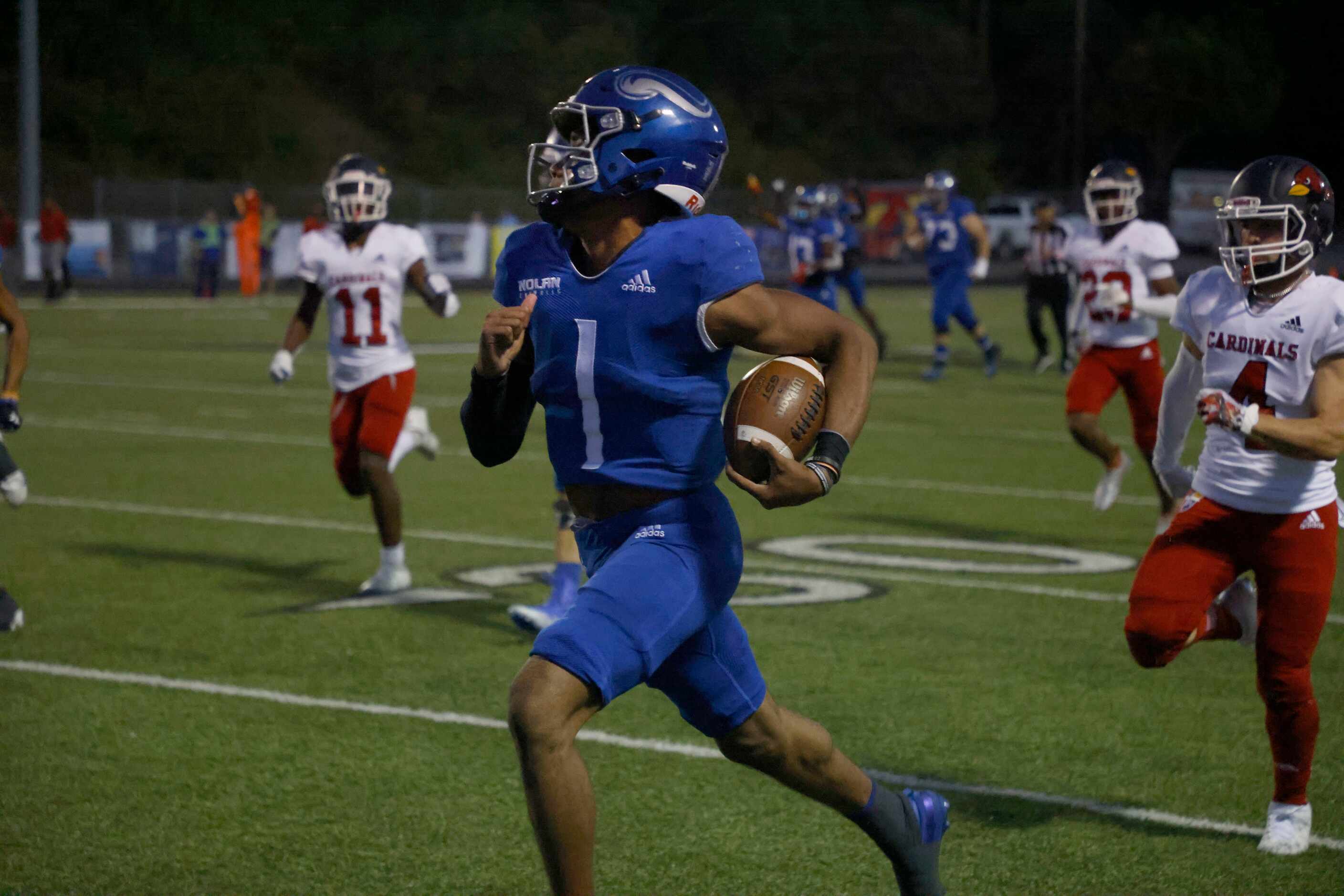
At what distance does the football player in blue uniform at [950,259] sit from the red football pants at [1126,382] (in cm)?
931

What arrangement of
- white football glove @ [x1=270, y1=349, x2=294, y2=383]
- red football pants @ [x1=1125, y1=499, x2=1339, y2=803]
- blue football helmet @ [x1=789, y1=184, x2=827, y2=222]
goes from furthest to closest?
1. blue football helmet @ [x1=789, y1=184, x2=827, y2=222]
2. white football glove @ [x1=270, y1=349, x2=294, y2=383]
3. red football pants @ [x1=1125, y1=499, x2=1339, y2=803]

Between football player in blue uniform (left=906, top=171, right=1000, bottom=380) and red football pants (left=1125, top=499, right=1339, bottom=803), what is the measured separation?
1423 cm

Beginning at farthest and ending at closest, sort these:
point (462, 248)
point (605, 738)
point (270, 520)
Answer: point (462, 248)
point (270, 520)
point (605, 738)

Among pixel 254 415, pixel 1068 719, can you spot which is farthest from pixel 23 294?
pixel 1068 719

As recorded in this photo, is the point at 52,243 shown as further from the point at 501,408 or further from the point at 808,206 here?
the point at 501,408

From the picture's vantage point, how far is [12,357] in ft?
24.6

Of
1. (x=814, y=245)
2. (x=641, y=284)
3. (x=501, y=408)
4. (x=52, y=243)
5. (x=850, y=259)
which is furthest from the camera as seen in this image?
(x=52, y=243)

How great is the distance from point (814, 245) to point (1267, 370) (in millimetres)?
15354

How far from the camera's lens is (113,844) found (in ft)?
15.6

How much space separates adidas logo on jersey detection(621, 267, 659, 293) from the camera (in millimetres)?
3838

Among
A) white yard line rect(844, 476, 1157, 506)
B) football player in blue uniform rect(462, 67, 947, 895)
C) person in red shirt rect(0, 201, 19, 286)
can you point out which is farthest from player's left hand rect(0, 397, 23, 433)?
person in red shirt rect(0, 201, 19, 286)

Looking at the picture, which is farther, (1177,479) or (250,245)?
(250,245)

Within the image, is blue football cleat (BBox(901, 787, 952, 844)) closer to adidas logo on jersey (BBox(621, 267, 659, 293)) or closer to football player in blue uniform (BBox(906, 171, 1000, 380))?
adidas logo on jersey (BBox(621, 267, 659, 293))

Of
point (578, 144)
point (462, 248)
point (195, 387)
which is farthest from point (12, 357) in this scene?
point (462, 248)
